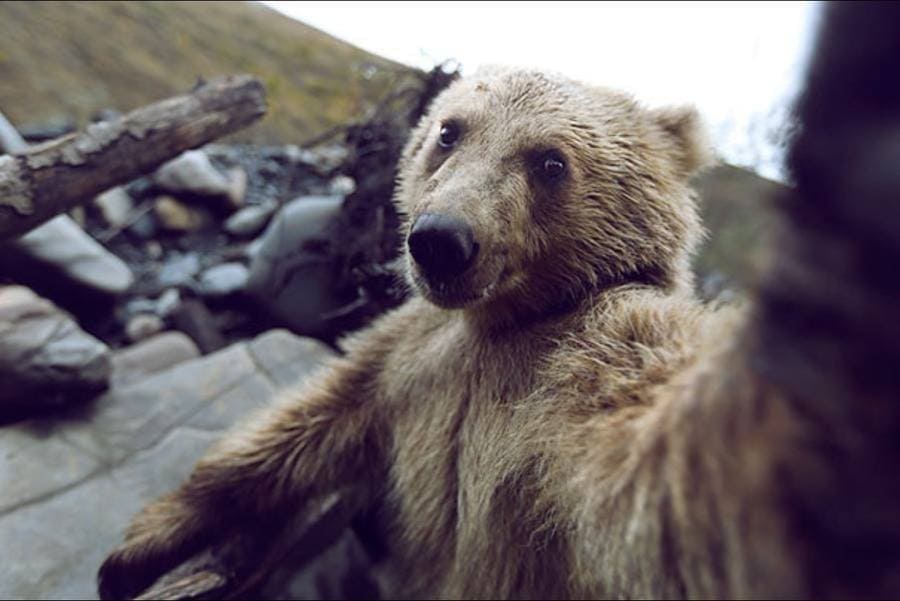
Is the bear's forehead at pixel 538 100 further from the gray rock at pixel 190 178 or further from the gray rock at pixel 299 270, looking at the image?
the gray rock at pixel 190 178

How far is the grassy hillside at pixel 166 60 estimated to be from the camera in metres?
2.27

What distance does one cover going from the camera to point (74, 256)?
10.3ft

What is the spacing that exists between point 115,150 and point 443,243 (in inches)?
58.5

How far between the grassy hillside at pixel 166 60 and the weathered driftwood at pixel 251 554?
4.67 feet

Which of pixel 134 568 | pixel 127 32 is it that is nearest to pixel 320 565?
pixel 134 568

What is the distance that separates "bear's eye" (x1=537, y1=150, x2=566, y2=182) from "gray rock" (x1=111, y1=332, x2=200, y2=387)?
A: 214 centimetres

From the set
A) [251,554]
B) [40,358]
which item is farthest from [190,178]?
[251,554]

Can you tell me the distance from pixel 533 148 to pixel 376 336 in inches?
34.5

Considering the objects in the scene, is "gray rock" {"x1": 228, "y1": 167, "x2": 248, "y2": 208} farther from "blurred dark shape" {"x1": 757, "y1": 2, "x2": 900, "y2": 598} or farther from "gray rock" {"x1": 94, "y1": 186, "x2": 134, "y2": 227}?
"blurred dark shape" {"x1": 757, "y1": 2, "x2": 900, "y2": 598}

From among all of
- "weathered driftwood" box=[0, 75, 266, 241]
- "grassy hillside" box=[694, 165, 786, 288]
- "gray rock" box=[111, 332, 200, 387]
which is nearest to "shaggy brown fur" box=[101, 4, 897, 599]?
"grassy hillside" box=[694, 165, 786, 288]

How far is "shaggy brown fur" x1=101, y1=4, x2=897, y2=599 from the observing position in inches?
32.7

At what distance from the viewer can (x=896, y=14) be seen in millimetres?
624

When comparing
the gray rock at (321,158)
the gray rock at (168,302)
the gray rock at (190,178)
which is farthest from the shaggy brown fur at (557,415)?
the gray rock at (321,158)

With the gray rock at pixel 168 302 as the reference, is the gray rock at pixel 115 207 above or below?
above
